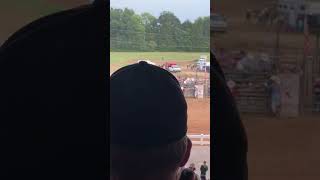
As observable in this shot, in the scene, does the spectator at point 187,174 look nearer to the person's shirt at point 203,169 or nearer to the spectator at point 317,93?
the person's shirt at point 203,169

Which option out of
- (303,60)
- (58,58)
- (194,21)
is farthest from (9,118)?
(303,60)

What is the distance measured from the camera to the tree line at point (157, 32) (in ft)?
7.66

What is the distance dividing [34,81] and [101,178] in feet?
1.80

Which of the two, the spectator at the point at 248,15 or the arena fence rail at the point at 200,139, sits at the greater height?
the spectator at the point at 248,15

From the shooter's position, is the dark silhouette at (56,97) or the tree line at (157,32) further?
the dark silhouette at (56,97)

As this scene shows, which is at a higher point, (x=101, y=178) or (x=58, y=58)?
(x=58, y=58)

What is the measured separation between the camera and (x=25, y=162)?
248 centimetres

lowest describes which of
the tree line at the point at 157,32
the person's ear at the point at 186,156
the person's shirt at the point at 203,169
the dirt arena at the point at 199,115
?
the person's shirt at the point at 203,169

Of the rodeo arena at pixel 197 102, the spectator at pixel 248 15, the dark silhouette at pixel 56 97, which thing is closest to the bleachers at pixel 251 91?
the rodeo arena at pixel 197 102

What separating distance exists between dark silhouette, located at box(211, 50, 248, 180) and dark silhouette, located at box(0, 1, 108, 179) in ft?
1.65

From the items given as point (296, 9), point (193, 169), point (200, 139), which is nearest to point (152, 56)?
point (200, 139)

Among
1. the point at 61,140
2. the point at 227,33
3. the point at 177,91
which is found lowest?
the point at 61,140

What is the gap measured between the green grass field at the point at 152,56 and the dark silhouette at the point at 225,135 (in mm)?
141

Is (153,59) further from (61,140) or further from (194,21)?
(61,140)
